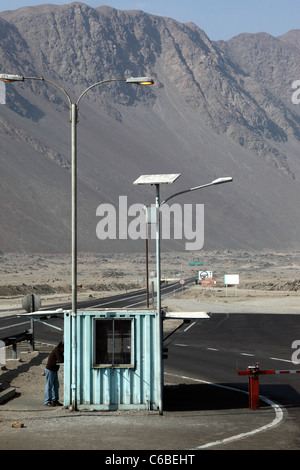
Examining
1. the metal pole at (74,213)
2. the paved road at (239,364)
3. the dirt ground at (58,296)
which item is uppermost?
the metal pole at (74,213)

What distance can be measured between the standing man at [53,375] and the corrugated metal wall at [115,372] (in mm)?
954

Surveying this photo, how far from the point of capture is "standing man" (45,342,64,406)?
2009cm

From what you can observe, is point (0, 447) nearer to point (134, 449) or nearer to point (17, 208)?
point (134, 449)

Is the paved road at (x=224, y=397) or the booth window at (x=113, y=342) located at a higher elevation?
the booth window at (x=113, y=342)

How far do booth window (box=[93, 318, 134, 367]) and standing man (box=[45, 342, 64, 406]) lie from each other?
1.45 meters

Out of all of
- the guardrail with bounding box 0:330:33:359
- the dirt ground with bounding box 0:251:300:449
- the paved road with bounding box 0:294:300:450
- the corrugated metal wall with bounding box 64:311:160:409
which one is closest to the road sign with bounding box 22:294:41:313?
the guardrail with bounding box 0:330:33:359

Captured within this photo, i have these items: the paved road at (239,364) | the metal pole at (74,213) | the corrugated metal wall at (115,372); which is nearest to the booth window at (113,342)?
the corrugated metal wall at (115,372)

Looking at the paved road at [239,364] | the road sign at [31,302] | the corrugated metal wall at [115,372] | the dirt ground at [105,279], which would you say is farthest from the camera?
the dirt ground at [105,279]

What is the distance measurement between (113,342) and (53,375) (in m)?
1.95

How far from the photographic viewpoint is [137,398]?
19.2 meters

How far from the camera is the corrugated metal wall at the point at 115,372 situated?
62.7ft

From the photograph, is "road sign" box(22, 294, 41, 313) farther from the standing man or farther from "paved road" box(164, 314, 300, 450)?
the standing man

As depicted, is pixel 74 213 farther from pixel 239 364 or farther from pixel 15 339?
pixel 239 364

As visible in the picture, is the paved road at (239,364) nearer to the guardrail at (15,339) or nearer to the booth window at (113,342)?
the booth window at (113,342)
